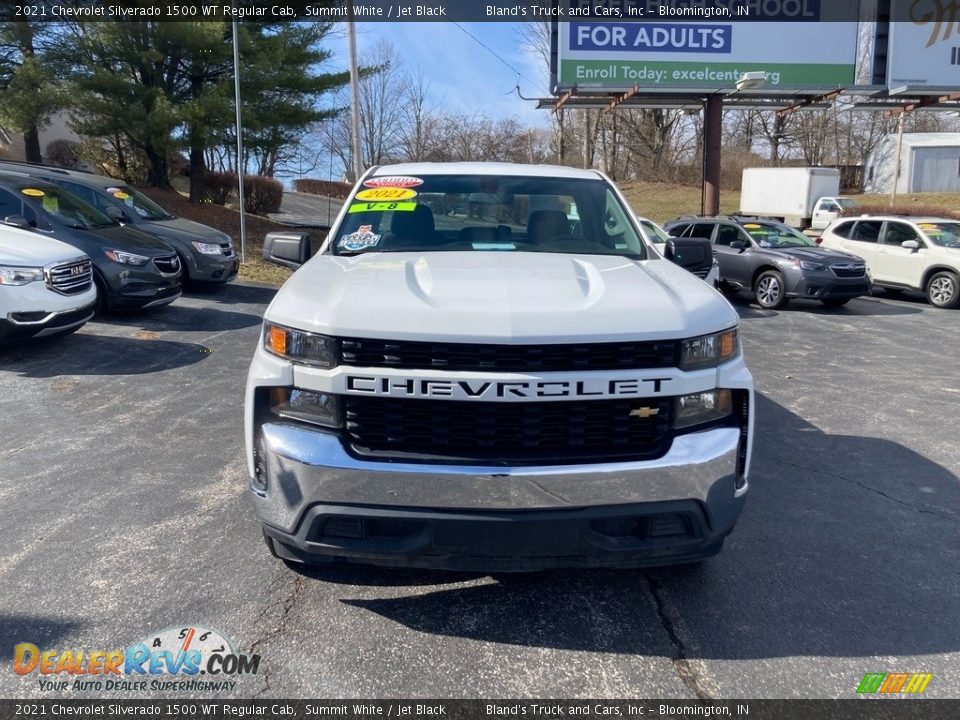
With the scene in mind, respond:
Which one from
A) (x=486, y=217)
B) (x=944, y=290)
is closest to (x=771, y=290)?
(x=944, y=290)

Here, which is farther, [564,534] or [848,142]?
[848,142]

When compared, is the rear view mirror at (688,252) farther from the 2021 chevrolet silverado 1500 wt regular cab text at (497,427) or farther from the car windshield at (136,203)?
the car windshield at (136,203)

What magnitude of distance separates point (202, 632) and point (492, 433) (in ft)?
4.73

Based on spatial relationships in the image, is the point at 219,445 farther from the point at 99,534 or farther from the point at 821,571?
the point at 821,571

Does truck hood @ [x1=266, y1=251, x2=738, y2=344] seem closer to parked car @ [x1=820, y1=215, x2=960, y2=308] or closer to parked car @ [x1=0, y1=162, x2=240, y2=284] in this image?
parked car @ [x1=0, y1=162, x2=240, y2=284]

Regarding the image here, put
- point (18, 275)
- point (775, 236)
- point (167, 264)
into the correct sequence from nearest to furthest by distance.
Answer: point (18, 275)
point (167, 264)
point (775, 236)

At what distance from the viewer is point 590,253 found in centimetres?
401

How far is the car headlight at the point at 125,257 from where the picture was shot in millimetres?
9102

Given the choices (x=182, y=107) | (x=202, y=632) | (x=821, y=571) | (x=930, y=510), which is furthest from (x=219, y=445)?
(x=182, y=107)

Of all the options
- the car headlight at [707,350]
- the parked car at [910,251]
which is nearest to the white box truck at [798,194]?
the parked car at [910,251]

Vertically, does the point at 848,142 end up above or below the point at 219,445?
above

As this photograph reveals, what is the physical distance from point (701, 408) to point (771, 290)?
35.6ft

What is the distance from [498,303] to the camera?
277 centimetres

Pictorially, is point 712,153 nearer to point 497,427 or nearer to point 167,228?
point 167,228
